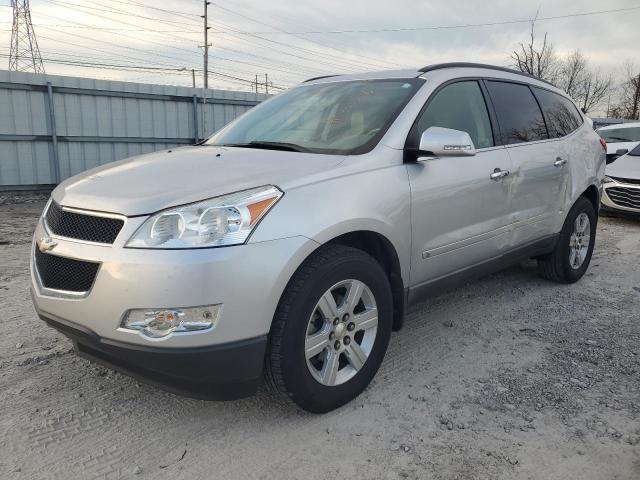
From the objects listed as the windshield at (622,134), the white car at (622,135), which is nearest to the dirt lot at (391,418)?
the white car at (622,135)

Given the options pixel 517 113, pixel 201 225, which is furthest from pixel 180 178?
pixel 517 113

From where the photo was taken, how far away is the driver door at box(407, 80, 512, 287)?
314cm

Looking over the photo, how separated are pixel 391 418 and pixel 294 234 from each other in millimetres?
1115

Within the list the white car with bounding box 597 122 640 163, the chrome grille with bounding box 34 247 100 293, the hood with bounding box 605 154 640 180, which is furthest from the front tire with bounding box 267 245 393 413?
the white car with bounding box 597 122 640 163

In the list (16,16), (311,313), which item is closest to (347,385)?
(311,313)

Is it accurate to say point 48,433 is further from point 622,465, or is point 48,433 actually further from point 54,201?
point 622,465

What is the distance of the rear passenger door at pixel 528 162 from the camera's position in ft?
13.0

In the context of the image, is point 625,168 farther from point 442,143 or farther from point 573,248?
point 442,143

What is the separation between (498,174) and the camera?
12.0 ft

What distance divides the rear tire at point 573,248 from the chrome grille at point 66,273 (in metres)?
3.90

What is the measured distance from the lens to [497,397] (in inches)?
117

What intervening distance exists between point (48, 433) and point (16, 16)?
3884 cm

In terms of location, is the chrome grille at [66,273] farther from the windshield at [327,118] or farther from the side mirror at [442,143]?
the side mirror at [442,143]

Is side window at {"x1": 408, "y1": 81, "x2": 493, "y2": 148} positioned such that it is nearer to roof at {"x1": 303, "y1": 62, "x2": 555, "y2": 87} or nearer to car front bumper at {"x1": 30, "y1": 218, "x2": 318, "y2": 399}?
roof at {"x1": 303, "y1": 62, "x2": 555, "y2": 87}
